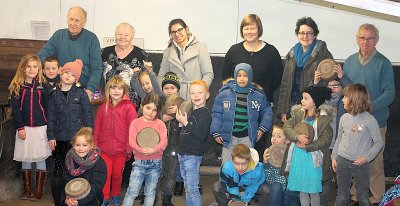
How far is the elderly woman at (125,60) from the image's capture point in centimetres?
746

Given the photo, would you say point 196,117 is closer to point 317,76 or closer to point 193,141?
point 193,141

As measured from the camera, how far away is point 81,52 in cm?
756

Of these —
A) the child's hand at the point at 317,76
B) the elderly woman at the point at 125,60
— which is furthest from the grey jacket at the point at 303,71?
the elderly woman at the point at 125,60

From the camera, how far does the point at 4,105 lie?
763 cm

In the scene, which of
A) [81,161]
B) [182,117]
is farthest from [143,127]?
[81,161]

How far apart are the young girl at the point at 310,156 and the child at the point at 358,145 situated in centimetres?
17

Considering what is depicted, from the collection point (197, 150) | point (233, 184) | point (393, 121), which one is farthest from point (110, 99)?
point (393, 121)

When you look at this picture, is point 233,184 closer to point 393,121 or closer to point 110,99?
point 110,99

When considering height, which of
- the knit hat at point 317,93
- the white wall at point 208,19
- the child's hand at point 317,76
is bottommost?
the knit hat at point 317,93

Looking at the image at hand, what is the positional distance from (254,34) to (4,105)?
319 centimetres

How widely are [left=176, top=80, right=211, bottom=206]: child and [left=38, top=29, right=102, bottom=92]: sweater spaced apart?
1.47 m

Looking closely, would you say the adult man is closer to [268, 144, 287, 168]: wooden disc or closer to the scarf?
[268, 144, 287, 168]: wooden disc

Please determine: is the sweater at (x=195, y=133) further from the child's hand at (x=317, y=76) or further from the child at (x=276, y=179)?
the child's hand at (x=317, y=76)

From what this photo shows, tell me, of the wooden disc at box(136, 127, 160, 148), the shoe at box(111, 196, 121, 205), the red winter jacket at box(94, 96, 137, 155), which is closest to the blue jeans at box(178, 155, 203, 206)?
the wooden disc at box(136, 127, 160, 148)
